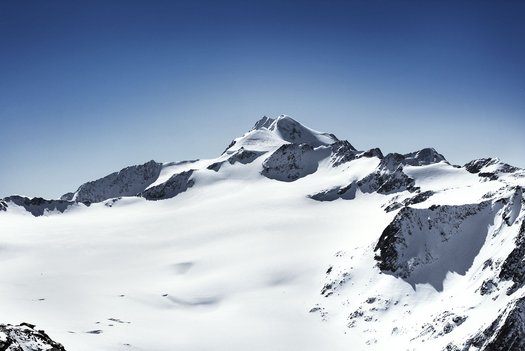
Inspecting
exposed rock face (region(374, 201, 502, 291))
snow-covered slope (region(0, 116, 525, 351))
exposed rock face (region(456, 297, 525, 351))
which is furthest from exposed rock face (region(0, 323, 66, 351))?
exposed rock face (region(374, 201, 502, 291))

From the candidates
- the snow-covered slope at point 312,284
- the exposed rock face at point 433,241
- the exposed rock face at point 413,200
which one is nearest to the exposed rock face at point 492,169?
the snow-covered slope at point 312,284

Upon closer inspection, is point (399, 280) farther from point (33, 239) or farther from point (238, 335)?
point (33, 239)

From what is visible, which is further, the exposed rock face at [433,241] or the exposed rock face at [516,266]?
the exposed rock face at [433,241]

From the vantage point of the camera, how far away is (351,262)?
128250 millimetres

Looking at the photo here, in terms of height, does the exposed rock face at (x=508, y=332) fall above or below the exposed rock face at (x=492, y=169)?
below

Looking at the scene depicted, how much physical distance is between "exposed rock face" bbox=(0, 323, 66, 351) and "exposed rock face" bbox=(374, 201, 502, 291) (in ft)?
299

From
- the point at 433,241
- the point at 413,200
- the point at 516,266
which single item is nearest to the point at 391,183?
the point at 413,200

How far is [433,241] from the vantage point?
121 metres

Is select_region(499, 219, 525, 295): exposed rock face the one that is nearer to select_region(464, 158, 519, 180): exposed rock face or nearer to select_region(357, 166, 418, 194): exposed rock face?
select_region(464, 158, 519, 180): exposed rock face

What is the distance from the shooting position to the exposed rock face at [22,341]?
109 feet

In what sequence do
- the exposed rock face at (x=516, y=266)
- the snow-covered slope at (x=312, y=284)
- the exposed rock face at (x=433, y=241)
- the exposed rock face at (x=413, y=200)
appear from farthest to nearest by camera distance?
the exposed rock face at (x=413, y=200) < the exposed rock face at (x=433, y=241) < the snow-covered slope at (x=312, y=284) < the exposed rock face at (x=516, y=266)

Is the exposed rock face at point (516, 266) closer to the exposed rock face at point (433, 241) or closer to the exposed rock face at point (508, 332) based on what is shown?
the exposed rock face at point (508, 332)

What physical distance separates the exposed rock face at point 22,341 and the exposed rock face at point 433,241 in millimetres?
91127

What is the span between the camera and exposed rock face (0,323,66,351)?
33263mm
